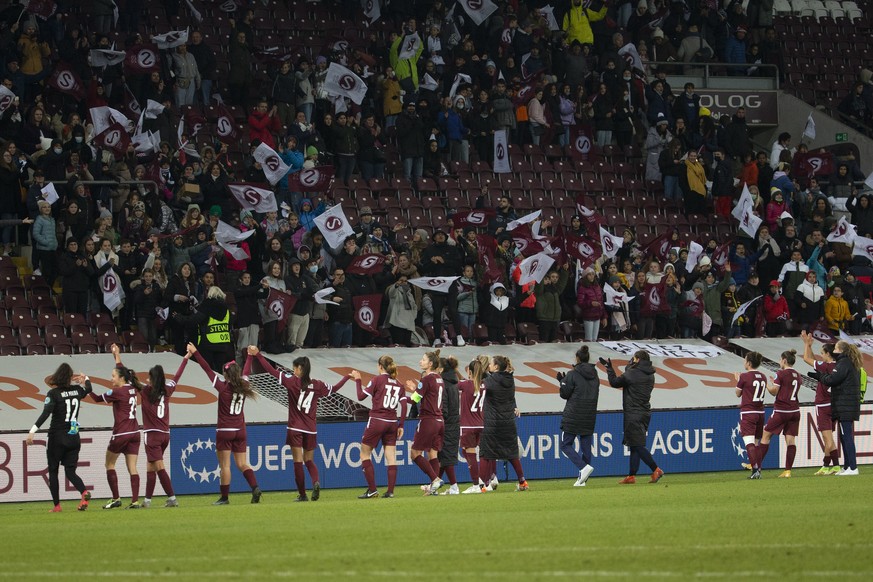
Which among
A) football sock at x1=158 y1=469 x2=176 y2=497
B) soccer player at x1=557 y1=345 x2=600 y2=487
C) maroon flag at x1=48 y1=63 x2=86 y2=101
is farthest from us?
maroon flag at x1=48 y1=63 x2=86 y2=101

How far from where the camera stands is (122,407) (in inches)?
687

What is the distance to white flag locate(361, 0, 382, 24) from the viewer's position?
111ft

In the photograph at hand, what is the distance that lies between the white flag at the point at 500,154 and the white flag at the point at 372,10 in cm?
474

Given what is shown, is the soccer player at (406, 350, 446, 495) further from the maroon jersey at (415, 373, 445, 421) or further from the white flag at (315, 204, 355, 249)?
the white flag at (315, 204, 355, 249)

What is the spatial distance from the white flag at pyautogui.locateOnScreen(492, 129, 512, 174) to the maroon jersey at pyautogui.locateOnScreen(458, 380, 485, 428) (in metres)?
12.9

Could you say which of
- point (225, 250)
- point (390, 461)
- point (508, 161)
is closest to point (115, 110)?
point (225, 250)

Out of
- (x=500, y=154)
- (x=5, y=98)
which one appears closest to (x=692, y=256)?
(x=500, y=154)

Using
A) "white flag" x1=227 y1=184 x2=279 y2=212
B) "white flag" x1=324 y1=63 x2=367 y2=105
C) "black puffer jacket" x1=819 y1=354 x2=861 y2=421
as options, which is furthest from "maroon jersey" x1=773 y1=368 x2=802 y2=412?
"white flag" x1=324 y1=63 x2=367 y2=105

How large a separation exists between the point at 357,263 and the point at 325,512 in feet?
36.4

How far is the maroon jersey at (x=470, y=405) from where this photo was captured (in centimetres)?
1919

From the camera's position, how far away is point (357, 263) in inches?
1016

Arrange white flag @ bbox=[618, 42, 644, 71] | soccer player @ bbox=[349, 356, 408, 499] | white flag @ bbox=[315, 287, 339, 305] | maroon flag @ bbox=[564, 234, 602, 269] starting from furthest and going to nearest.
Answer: white flag @ bbox=[618, 42, 644, 71] < maroon flag @ bbox=[564, 234, 602, 269] < white flag @ bbox=[315, 287, 339, 305] < soccer player @ bbox=[349, 356, 408, 499]

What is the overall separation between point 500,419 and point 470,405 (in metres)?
0.59

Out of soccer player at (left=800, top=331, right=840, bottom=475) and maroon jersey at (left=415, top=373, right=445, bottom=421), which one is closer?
maroon jersey at (left=415, top=373, right=445, bottom=421)
